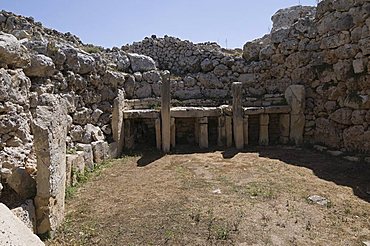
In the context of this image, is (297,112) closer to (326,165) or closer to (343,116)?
(343,116)

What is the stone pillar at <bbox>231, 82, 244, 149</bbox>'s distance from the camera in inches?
444

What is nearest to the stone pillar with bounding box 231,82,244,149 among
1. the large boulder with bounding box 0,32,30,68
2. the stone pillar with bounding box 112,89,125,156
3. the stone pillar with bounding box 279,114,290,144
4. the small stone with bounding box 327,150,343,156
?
the stone pillar with bounding box 279,114,290,144

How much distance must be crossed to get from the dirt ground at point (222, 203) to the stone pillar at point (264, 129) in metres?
1.79

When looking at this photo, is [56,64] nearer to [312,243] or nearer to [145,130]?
[145,130]

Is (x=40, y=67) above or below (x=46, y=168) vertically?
above

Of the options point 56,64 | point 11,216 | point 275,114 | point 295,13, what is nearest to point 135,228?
point 11,216

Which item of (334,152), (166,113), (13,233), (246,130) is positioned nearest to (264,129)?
(246,130)

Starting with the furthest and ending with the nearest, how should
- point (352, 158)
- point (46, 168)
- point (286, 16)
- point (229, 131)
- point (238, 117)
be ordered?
point (286, 16), point (229, 131), point (238, 117), point (352, 158), point (46, 168)

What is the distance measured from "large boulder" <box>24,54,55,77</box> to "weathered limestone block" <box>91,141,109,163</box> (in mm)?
2559

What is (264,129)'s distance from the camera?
464 inches

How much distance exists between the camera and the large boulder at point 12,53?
5591 millimetres

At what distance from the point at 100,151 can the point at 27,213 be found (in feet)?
15.5

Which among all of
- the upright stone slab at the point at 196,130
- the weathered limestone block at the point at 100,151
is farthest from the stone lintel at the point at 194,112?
the weathered limestone block at the point at 100,151

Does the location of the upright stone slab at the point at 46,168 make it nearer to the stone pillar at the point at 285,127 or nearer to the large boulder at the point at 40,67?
the large boulder at the point at 40,67
